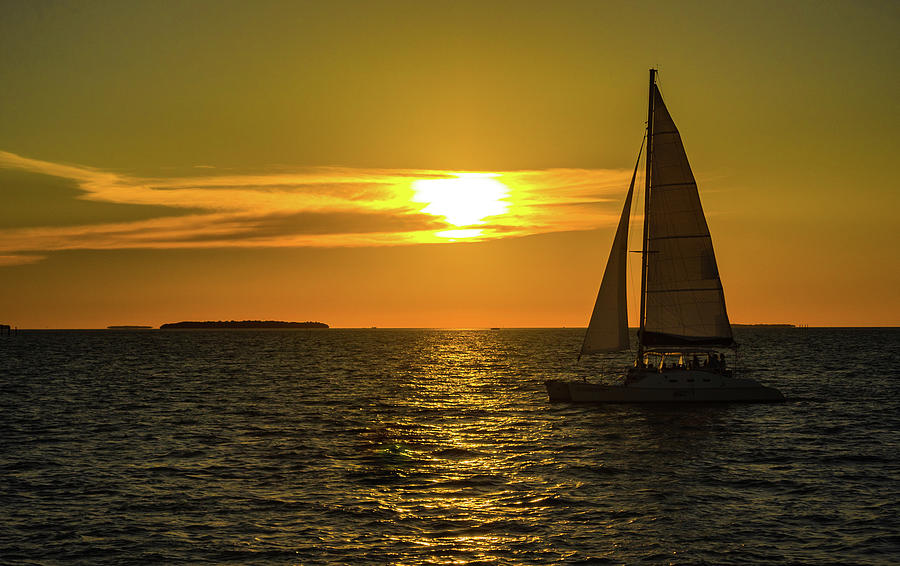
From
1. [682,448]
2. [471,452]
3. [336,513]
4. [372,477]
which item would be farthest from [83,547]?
[682,448]

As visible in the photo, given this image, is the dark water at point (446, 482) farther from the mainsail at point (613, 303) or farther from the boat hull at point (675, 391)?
the mainsail at point (613, 303)

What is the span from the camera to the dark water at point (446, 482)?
22969 millimetres

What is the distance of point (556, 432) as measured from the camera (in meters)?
45.3

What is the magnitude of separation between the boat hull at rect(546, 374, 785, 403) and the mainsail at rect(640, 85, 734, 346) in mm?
2890

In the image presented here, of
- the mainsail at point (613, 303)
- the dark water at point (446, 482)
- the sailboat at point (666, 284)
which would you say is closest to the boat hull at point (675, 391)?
the sailboat at point (666, 284)

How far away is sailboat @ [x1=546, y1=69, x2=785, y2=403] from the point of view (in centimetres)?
5281

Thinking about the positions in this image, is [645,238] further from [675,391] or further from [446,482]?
[446,482]

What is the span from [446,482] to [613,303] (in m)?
25.4

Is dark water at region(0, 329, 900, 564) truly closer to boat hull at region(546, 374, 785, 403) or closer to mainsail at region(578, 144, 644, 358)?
boat hull at region(546, 374, 785, 403)

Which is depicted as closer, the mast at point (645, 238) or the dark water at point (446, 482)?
the dark water at point (446, 482)

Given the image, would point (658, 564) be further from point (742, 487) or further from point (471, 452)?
point (471, 452)

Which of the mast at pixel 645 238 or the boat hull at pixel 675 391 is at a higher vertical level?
the mast at pixel 645 238

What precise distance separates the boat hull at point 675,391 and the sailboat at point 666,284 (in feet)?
0.29

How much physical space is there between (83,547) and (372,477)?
11.6 metres
